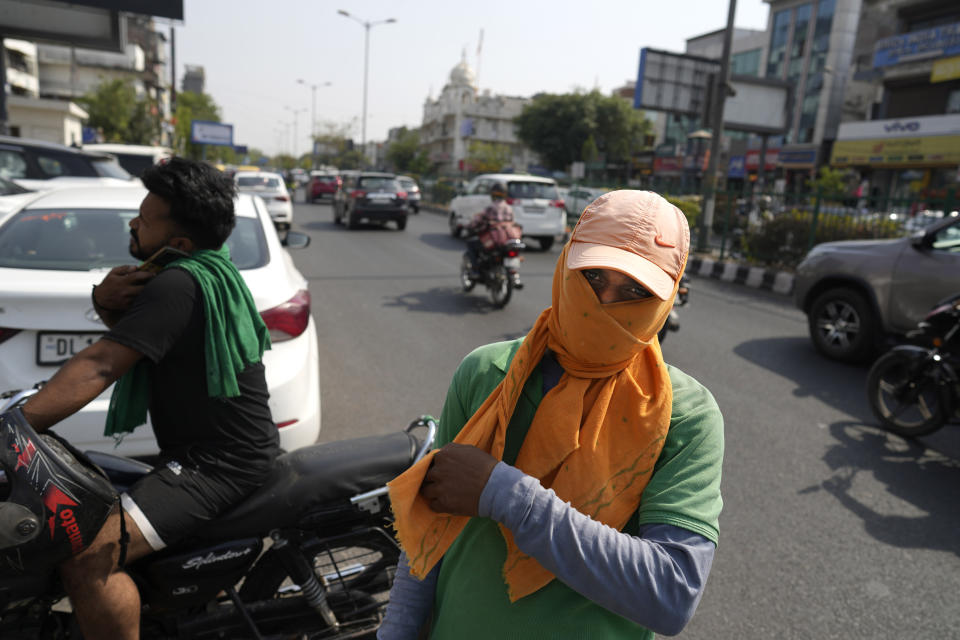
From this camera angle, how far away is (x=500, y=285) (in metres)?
8.73

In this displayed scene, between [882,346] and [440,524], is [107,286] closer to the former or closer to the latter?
[440,524]

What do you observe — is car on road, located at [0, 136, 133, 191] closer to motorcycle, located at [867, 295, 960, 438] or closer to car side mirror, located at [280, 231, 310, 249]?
car side mirror, located at [280, 231, 310, 249]

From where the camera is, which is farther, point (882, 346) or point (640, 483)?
point (882, 346)

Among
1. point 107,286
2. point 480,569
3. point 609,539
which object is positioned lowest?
point 480,569

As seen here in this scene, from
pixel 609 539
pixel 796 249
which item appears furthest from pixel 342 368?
pixel 796 249

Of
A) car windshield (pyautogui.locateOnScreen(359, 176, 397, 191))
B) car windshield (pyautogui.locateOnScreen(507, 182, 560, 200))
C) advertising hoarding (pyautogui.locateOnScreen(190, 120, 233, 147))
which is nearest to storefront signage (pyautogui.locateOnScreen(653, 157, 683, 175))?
car windshield (pyautogui.locateOnScreen(359, 176, 397, 191))

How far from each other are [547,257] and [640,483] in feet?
45.6

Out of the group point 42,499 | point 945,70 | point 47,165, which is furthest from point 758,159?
point 42,499

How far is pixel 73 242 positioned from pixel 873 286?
676cm

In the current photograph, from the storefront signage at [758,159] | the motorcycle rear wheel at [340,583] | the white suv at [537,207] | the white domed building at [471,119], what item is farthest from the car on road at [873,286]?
the white domed building at [471,119]

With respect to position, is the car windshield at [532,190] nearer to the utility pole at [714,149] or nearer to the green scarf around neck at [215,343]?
the utility pole at [714,149]

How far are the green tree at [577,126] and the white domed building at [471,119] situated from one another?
26.2m

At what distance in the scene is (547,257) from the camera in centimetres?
1492

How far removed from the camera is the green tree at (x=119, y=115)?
34.2 m
